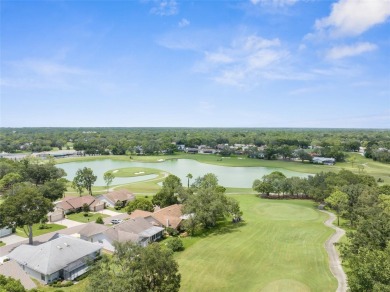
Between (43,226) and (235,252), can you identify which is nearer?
(235,252)

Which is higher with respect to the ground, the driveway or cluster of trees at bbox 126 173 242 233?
cluster of trees at bbox 126 173 242 233

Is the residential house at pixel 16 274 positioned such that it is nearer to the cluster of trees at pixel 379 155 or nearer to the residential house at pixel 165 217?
the residential house at pixel 165 217

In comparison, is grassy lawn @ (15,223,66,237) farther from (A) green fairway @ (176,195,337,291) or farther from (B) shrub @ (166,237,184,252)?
(A) green fairway @ (176,195,337,291)

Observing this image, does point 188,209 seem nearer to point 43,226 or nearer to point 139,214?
point 139,214

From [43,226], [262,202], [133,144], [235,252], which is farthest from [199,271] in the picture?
[133,144]

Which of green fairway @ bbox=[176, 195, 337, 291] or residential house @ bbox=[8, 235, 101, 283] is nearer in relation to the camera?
green fairway @ bbox=[176, 195, 337, 291]

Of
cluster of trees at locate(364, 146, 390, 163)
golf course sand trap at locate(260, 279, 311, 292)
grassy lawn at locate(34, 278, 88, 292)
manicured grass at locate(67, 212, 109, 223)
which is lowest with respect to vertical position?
manicured grass at locate(67, 212, 109, 223)

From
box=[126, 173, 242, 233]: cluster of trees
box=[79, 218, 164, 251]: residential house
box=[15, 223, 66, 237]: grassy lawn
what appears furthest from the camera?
box=[15, 223, 66, 237]: grassy lawn

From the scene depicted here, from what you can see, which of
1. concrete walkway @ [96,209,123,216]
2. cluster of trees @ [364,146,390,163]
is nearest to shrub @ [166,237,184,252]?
concrete walkway @ [96,209,123,216]
